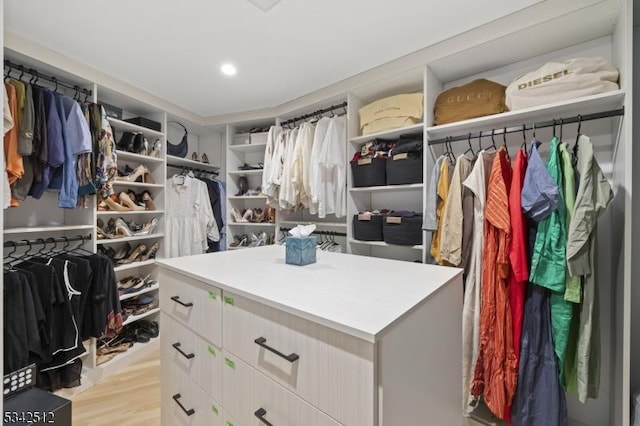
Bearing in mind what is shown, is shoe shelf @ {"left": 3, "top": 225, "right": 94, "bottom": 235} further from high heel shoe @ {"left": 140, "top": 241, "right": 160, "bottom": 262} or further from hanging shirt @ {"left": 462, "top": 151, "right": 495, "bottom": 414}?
hanging shirt @ {"left": 462, "top": 151, "right": 495, "bottom": 414}

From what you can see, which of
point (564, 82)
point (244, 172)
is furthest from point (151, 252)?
point (564, 82)

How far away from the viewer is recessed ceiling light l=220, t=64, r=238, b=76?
2010mm

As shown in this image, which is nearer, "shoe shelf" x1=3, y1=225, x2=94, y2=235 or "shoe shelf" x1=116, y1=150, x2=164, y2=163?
"shoe shelf" x1=3, y1=225, x2=94, y2=235

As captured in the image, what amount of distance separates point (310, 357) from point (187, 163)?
295cm

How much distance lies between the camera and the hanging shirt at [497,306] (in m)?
1.49

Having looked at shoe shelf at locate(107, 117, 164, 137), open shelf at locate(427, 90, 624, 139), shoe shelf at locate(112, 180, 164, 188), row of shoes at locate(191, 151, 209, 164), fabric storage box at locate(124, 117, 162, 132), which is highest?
fabric storage box at locate(124, 117, 162, 132)

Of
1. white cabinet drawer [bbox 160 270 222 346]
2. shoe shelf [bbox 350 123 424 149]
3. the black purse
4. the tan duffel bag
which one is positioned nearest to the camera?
white cabinet drawer [bbox 160 270 222 346]

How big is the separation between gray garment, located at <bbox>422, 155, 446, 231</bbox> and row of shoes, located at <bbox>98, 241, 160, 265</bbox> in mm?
2426

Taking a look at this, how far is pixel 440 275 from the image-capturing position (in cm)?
106

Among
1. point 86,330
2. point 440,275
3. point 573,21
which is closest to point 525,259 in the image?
point 440,275

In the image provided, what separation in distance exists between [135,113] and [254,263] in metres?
2.40

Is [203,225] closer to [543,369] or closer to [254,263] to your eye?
[254,263]

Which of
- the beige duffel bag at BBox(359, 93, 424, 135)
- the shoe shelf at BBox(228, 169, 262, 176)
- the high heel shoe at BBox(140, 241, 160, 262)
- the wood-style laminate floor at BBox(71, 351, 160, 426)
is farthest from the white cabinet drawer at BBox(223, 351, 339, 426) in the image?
the shoe shelf at BBox(228, 169, 262, 176)

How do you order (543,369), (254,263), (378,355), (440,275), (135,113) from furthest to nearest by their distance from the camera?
(135,113), (543,369), (254,263), (440,275), (378,355)
